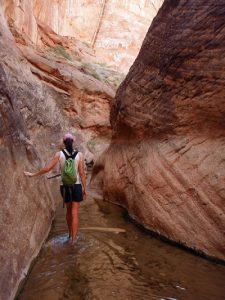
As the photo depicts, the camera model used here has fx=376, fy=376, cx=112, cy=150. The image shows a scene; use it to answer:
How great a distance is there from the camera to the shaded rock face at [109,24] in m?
29.1

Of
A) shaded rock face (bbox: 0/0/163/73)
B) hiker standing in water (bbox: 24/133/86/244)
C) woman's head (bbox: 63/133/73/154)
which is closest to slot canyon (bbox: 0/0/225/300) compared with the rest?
hiker standing in water (bbox: 24/133/86/244)

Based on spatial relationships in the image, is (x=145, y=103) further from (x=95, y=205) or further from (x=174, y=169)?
(x=95, y=205)

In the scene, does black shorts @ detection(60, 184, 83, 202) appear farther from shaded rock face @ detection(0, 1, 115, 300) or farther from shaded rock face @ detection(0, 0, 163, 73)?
shaded rock face @ detection(0, 0, 163, 73)

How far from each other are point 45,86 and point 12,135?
419 inches

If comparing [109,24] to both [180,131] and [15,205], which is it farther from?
[15,205]

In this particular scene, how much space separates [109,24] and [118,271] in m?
31.3

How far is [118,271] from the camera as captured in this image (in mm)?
4879

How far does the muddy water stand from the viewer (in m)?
4.29

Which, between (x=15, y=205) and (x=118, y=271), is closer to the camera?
(x=15, y=205)

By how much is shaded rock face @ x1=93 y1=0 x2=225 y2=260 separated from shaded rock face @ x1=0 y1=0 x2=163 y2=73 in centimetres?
1997

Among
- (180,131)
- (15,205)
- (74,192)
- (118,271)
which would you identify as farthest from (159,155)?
(15,205)

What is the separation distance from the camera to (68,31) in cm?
2944

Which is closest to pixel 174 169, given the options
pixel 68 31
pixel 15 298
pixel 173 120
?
pixel 173 120

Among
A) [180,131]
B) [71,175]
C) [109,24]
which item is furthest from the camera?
[109,24]
